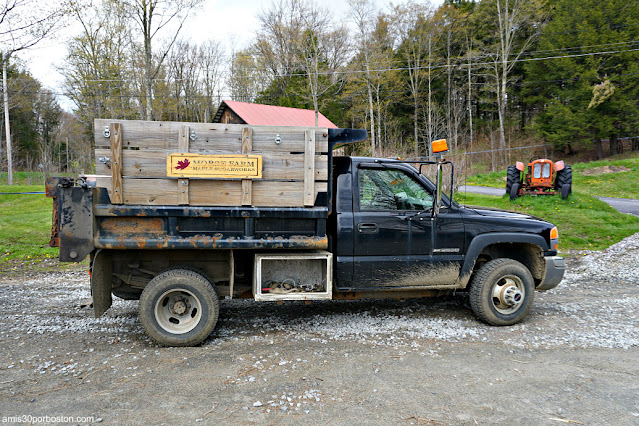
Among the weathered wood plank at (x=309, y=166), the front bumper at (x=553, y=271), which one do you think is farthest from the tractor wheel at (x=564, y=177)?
the weathered wood plank at (x=309, y=166)

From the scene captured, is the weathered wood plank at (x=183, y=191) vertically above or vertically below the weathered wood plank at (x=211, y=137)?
below

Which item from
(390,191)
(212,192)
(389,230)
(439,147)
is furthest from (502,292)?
(212,192)

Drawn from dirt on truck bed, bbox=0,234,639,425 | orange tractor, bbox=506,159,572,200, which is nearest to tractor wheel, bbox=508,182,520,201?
orange tractor, bbox=506,159,572,200

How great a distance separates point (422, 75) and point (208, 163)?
107 feet

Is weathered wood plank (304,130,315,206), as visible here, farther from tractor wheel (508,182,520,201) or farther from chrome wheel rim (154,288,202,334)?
tractor wheel (508,182,520,201)

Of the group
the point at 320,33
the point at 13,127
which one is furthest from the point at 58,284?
the point at 13,127

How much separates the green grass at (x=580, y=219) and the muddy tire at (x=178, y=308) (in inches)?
350

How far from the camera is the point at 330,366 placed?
389 cm

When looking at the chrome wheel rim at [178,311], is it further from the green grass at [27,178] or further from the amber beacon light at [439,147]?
the green grass at [27,178]

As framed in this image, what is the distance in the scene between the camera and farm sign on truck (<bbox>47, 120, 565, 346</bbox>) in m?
4.14

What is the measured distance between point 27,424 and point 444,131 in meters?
20.1

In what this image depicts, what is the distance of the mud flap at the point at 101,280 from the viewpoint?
14.0ft

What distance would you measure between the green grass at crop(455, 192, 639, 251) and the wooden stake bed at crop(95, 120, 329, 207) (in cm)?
823

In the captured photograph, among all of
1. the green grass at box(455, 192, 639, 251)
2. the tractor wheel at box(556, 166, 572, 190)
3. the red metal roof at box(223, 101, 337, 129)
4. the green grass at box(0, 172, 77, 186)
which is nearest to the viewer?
the green grass at box(455, 192, 639, 251)
